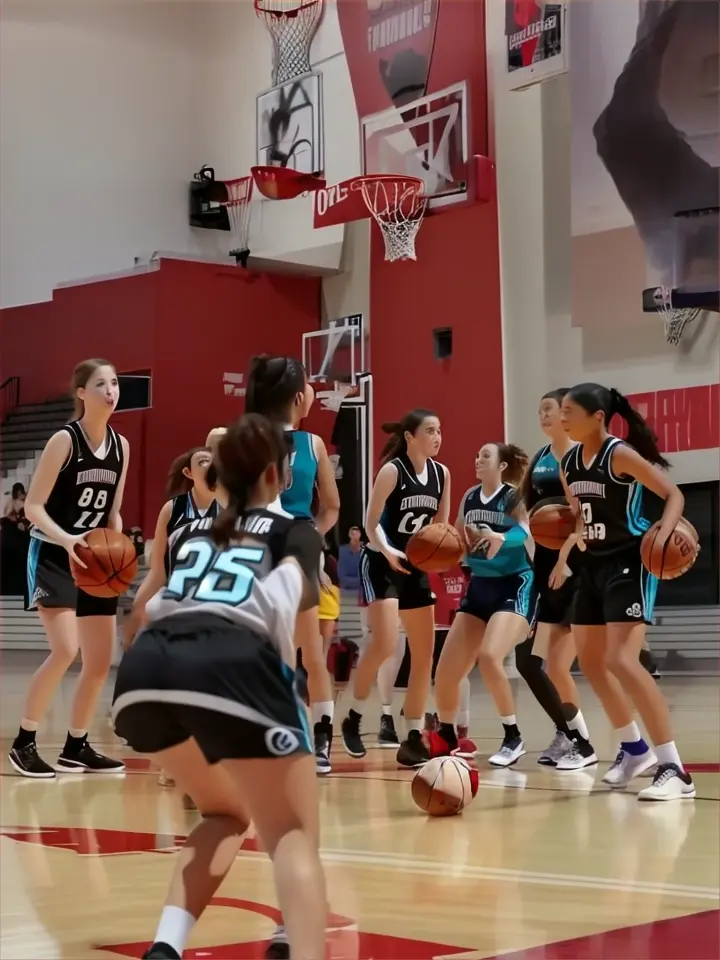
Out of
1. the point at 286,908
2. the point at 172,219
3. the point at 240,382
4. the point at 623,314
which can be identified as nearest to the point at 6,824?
the point at 240,382

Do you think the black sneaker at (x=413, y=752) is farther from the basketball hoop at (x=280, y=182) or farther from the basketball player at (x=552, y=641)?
the basketball hoop at (x=280, y=182)

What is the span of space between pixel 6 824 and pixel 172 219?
1.99 m

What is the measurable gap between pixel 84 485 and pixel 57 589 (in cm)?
54

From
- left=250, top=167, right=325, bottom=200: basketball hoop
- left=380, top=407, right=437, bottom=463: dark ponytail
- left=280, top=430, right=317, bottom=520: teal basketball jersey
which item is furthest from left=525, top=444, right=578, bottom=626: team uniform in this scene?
left=280, top=430, right=317, bottom=520: teal basketball jersey

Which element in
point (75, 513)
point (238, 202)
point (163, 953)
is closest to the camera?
point (163, 953)

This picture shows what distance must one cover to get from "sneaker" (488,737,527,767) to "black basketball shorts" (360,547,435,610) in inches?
26.1

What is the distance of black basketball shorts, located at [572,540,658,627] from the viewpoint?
4.42m

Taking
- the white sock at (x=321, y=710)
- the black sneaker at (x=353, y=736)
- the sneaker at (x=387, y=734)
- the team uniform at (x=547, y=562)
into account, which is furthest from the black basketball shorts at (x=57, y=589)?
the team uniform at (x=547, y=562)

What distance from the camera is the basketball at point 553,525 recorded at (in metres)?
4.96

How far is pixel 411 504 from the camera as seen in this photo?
5.00 metres

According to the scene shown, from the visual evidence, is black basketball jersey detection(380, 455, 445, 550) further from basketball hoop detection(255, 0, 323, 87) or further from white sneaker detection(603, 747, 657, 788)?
basketball hoop detection(255, 0, 323, 87)

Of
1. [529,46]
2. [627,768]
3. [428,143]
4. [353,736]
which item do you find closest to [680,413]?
[529,46]

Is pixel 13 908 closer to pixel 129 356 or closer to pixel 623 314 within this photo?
pixel 129 356

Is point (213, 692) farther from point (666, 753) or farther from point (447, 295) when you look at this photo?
point (447, 295)
